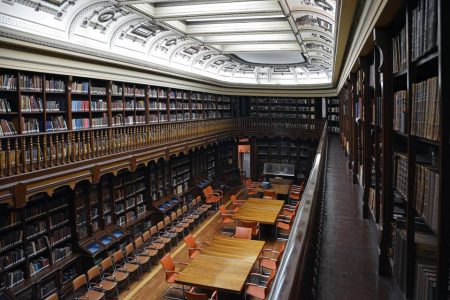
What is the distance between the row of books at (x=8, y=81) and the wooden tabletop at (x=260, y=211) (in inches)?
227

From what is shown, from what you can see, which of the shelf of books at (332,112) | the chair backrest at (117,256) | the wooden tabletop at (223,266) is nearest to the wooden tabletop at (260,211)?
the wooden tabletop at (223,266)

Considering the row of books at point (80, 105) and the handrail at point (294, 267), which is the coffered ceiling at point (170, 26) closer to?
the row of books at point (80, 105)

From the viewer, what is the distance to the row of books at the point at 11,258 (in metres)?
5.78

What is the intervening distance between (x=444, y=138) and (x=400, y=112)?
0.98 meters

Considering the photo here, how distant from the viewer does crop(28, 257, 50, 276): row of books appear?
6297 mm

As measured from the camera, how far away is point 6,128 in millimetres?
5480

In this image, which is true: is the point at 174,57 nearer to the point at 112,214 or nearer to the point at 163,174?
the point at 163,174

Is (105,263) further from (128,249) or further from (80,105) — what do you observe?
(80,105)

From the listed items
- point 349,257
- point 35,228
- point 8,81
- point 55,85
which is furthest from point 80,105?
point 349,257

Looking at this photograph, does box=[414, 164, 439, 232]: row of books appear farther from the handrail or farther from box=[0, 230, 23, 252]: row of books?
box=[0, 230, 23, 252]: row of books

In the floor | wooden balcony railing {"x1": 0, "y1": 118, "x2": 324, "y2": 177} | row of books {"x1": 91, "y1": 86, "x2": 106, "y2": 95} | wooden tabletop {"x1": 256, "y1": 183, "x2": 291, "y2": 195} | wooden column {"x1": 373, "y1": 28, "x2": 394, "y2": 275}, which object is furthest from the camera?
wooden tabletop {"x1": 256, "y1": 183, "x2": 291, "y2": 195}

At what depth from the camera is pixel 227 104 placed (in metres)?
16.9

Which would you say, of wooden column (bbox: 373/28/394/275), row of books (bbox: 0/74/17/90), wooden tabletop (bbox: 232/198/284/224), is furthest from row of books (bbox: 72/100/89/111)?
wooden column (bbox: 373/28/394/275)

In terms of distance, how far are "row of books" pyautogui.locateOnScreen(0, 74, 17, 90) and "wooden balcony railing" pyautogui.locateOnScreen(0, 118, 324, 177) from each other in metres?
0.81
